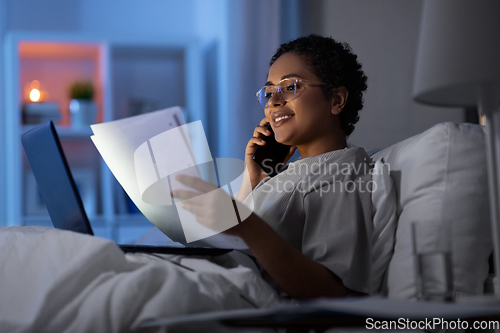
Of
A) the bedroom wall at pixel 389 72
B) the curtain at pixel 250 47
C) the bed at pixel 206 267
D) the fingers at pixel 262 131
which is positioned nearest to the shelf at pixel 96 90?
the curtain at pixel 250 47

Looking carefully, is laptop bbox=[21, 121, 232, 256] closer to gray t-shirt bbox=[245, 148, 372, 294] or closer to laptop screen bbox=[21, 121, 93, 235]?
laptop screen bbox=[21, 121, 93, 235]

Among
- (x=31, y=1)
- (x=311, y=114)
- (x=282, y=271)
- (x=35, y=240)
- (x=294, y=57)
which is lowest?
(x=282, y=271)

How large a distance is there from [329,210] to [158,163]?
0.38 meters

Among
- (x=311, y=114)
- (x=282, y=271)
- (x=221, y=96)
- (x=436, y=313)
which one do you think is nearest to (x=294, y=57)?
(x=311, y=114)

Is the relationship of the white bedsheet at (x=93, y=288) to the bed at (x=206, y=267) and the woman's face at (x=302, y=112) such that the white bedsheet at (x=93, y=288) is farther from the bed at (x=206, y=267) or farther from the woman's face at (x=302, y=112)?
the woman's face at (x=302, y=112)

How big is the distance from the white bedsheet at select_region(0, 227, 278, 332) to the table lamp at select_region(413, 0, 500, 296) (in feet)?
1.26

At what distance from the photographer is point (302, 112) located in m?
1.27

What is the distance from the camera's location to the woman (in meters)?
0.90

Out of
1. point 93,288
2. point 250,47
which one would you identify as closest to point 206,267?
point 93,288

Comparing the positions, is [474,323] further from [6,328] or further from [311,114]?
[311,114]

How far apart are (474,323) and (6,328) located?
0.59 metres

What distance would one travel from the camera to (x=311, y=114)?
1277 millimetres

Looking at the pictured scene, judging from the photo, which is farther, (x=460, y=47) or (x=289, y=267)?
(x=289, y=267)

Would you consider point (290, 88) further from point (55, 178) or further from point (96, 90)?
point (96, 90)
